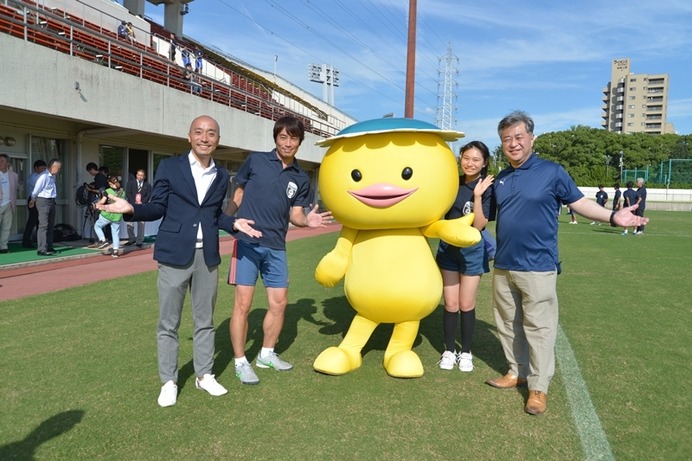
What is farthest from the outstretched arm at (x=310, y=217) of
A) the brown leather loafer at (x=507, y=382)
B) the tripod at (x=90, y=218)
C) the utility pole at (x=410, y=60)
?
the utility pole at (x=410, y=60)

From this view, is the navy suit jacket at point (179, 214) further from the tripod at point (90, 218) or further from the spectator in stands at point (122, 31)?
the spectator in stands at point (122, 31)

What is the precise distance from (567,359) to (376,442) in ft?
7.94

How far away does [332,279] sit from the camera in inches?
162

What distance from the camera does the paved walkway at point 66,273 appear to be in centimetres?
→ 709

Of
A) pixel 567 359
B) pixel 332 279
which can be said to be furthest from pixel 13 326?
pixel 567 359

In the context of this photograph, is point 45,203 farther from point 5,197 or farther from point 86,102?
point 86,102

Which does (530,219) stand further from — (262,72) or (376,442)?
(262,72)

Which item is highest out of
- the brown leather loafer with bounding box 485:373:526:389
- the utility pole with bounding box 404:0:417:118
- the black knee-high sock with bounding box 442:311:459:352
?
the utility pole with bounding box 404:0:417:118

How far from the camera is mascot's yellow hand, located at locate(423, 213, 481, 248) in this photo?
3.71 meters

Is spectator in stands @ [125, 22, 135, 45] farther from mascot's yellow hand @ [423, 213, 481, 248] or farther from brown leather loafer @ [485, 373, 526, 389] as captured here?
brown leather loafer @ [485, 373, 526, 389]

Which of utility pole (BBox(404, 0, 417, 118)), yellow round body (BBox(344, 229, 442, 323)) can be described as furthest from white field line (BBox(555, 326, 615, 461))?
utility pole (BBox(404, 0, 417, 118))

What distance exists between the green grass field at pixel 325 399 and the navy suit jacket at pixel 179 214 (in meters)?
1.08

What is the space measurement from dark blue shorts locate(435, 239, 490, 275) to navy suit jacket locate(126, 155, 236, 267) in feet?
6.26

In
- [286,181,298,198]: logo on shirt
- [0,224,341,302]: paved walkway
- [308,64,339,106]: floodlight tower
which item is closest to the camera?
[286,181,298,198]: logo on shirt
